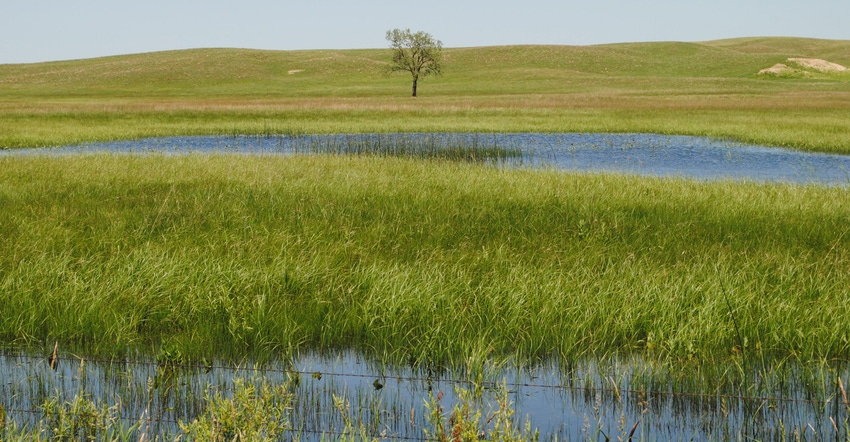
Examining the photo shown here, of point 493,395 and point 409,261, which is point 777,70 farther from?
point 493,395

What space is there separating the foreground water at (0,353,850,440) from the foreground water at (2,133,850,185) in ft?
44.2

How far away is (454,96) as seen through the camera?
69.2 meters

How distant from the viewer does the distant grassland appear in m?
34.9

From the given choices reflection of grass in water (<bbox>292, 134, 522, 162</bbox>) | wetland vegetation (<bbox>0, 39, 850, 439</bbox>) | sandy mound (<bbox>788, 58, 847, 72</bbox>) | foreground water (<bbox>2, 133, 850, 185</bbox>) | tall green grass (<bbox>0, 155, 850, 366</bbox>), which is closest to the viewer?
wetland vegetation (<bbox>0, 39, 850, 439</bbox>)

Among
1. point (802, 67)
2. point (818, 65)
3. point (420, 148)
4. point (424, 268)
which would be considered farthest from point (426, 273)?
point (818, 65)

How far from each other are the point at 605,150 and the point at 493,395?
2232 centimetres

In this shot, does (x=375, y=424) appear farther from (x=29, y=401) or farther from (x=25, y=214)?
(x=25, y=214)

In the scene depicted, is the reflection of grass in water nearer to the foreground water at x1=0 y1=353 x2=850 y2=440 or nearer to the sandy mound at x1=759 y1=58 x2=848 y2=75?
the foreground water at x1=0 y1=353 x2=850 y2=440

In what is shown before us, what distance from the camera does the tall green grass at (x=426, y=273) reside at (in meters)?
6.92

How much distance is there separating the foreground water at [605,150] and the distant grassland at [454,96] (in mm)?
2277

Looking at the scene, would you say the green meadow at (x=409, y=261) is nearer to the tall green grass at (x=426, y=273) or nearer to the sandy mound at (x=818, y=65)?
the tall green grass at (x=426, y=273)

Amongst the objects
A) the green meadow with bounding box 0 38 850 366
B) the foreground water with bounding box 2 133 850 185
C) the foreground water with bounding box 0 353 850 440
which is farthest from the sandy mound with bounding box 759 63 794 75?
the foreground water with bounding box 0 353 850 440

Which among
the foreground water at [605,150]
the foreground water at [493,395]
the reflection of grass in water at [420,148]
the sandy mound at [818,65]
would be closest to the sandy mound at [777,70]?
the sandy mound at [818,65]

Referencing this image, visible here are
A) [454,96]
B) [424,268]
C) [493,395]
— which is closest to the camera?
[493,395]
